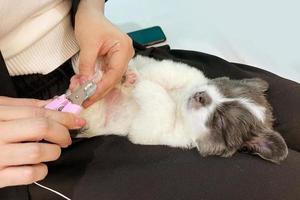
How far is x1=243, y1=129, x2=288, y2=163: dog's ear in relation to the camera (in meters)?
0.92

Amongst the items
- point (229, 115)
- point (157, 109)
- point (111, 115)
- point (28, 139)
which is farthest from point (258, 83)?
point (28, 139)

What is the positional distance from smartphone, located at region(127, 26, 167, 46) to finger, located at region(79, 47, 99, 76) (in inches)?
22.1

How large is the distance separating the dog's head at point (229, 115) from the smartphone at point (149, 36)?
1.46 feet

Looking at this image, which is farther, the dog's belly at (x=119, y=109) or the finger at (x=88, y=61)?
the dog's belly at (x=119, y=109)

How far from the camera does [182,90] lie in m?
1.16

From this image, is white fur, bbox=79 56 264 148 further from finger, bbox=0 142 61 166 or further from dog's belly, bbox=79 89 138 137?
finger, bbox=0 142 61 166

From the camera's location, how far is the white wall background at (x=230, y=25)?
1.59 m

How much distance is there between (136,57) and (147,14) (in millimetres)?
605

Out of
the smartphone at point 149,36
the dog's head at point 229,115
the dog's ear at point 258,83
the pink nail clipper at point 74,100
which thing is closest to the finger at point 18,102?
the pink nail clipper at point 74,100

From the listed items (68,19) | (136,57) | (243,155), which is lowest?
(243,155)

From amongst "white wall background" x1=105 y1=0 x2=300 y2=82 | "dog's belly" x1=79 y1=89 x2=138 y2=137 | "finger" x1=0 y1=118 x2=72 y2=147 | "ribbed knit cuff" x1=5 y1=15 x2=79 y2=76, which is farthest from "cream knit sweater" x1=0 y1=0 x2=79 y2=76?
"white wall background" x1=105 y1=0 x2=300 y2=82

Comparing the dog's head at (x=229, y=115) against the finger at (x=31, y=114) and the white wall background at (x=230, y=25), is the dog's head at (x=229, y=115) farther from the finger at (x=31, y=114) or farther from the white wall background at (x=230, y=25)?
the white wall background at (x=230, y=25)

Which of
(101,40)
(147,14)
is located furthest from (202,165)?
(147,14)

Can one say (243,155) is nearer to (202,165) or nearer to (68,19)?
(202,165)
